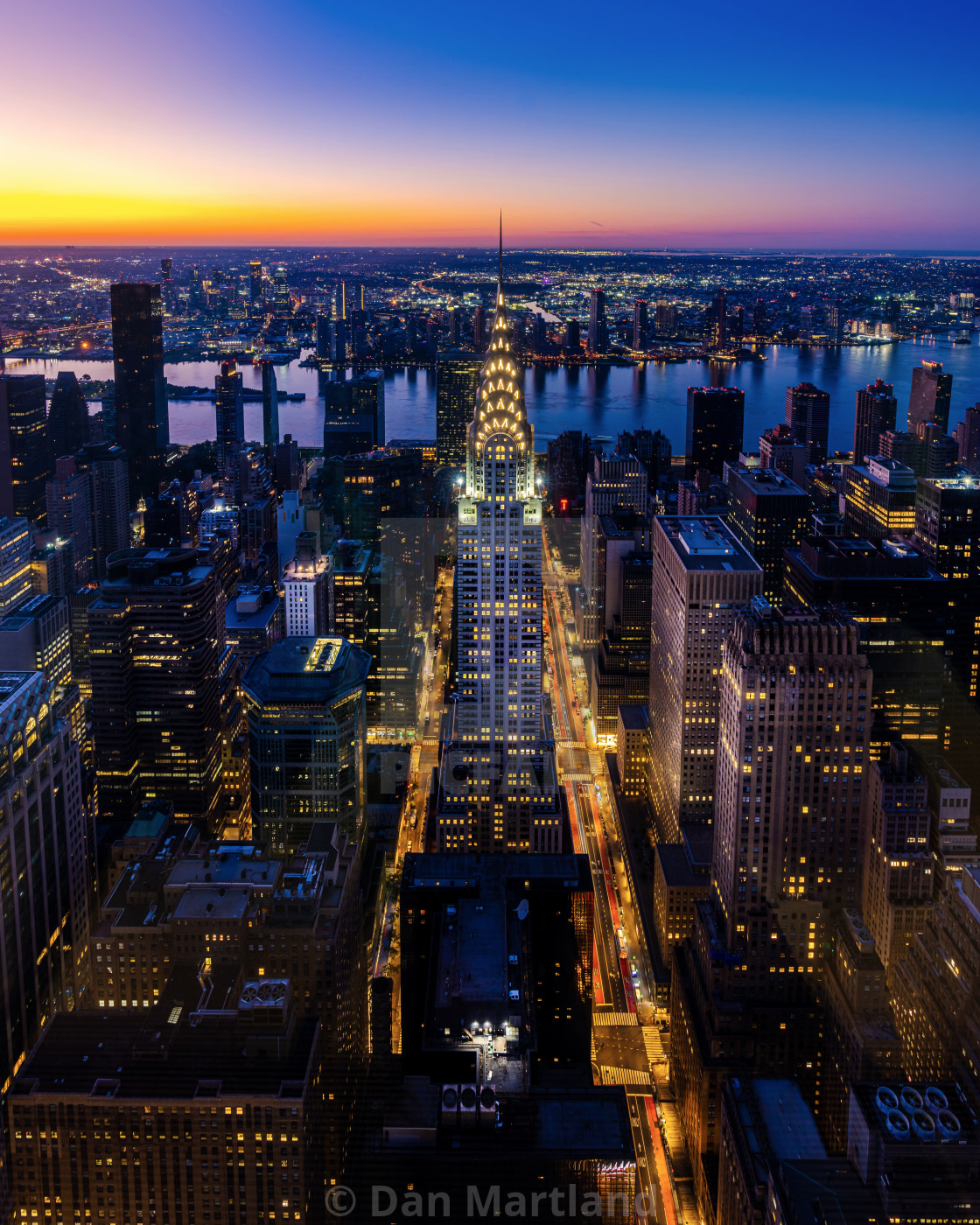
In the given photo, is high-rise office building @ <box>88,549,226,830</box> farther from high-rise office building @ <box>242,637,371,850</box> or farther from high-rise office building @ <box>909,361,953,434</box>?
high-rise office building @ <box>909,361,953,434</box>

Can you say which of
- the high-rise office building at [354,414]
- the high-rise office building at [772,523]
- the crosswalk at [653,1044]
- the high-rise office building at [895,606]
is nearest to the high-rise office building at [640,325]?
the high-rise office building at [772,523]

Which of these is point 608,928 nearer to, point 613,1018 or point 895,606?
point 613,1018

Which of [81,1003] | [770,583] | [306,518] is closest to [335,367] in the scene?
[306,518]

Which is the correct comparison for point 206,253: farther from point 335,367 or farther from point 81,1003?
point 81,1003

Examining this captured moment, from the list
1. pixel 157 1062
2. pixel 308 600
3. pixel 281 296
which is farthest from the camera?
pixel 281 296

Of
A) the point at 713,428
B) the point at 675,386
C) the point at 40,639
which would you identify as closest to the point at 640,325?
the point at 675,386

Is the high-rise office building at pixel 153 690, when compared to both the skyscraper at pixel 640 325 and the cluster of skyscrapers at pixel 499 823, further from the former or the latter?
the skyscraper at pixel 640 325
